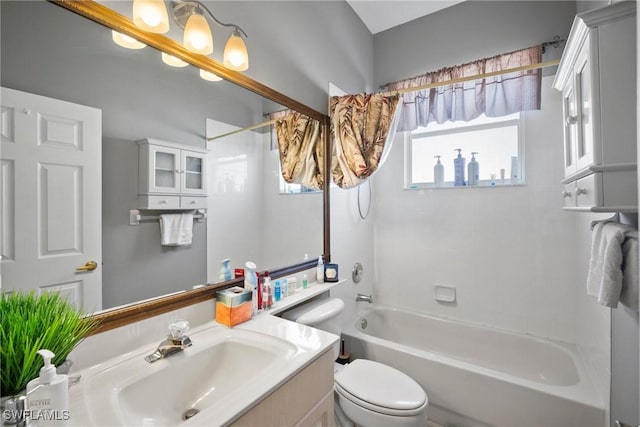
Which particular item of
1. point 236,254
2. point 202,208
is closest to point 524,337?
point 236,254

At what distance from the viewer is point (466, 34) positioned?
2285 mm

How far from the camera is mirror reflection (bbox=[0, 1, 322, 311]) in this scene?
0.77 metres

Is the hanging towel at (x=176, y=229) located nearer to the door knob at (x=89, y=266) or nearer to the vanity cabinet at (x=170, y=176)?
the vanity cabinet at (x=170, y=176)

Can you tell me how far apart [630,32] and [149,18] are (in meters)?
1.57

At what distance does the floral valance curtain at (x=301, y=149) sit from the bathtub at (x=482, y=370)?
115 cm

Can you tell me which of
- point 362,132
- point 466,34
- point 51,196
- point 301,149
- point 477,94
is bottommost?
point 51,196

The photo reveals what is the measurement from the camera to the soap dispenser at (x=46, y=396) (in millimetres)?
545

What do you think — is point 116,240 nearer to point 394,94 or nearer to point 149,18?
point 149,18

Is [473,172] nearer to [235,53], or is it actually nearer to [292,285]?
[292,285]

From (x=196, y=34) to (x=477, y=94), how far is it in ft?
6.63

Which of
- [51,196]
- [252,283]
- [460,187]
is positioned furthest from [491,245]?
[51,196]

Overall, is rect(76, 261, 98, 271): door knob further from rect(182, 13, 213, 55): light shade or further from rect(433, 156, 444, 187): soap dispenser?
rect(433, 156, 444, 187): soap dispenser

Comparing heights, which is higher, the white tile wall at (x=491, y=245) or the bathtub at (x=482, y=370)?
the white tile wall at (x=491, y=245)

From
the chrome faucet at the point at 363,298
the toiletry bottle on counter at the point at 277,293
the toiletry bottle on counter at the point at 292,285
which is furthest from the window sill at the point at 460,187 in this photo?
the toiletry bottle on counter at the point at 277,293
